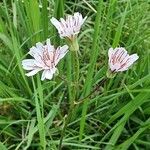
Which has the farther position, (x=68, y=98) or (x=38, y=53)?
(x=68, y=98)

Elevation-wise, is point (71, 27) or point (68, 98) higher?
point (71, 27)

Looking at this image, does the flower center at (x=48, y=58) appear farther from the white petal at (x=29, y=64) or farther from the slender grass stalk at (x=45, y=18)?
the slender grass stalk at (x=45, y=18)

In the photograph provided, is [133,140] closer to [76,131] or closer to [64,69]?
[76,131]

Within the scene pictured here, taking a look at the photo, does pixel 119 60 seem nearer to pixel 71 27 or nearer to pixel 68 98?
pixel 71 27

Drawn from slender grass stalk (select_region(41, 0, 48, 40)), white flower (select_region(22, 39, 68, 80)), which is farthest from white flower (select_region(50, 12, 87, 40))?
slender grass stalk (select_region(41, 0, 48, 40))

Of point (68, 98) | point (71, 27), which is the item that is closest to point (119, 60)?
point (71, 27)

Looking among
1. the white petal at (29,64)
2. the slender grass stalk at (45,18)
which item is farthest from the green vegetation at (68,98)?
the white petal at (29,64)
